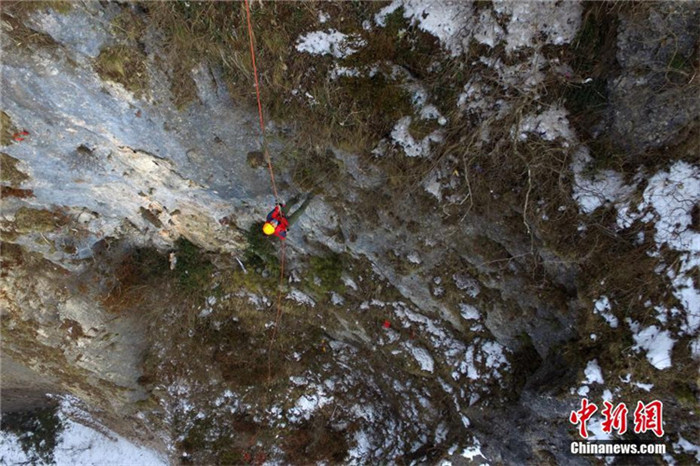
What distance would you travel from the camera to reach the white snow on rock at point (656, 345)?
165 inches

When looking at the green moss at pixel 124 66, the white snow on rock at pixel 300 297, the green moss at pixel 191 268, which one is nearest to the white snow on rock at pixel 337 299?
the white snow on rock at pixel 300 297

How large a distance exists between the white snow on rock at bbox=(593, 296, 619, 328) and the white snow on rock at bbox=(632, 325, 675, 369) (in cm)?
28

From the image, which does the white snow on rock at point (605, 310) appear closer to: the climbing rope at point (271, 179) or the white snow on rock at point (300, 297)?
the climbing rope at point (271, 179)

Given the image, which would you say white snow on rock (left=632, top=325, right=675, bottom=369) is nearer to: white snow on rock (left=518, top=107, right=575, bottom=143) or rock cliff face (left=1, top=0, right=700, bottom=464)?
rock cliff face (left=1, top=0, right=700, bottom=464)

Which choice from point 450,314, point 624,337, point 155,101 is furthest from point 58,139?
point 624,337

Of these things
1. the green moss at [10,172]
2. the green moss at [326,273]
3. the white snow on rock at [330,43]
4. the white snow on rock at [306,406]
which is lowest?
the white snow on rock at [306,406]

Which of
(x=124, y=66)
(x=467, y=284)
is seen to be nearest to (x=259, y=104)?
(x=124, y=66)

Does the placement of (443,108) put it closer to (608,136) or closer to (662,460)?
(608,136)

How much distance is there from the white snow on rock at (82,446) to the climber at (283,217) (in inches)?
278

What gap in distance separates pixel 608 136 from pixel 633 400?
328cm

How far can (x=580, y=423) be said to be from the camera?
4734 mm

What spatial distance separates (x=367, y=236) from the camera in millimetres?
6320

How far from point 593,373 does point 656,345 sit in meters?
0.77

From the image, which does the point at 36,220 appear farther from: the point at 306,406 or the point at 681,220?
the point at 681,220
